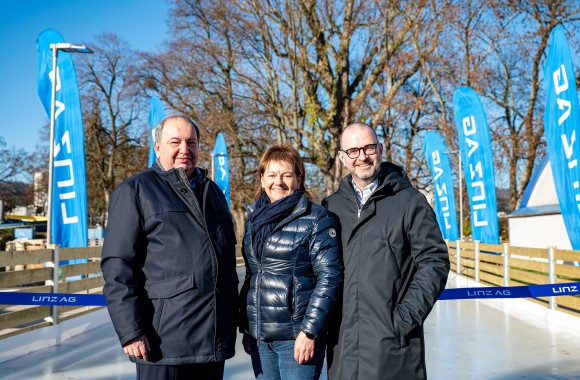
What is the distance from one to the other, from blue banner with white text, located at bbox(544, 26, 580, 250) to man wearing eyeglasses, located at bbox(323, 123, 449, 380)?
21.2 feet

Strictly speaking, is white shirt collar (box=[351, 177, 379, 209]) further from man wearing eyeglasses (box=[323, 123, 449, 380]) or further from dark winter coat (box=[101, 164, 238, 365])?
dark winter coat (box=[101, 164, 238, 365])

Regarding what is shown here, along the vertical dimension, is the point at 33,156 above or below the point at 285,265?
above

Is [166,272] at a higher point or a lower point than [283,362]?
higher

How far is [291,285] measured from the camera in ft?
8.66

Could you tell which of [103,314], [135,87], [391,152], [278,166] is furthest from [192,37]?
[278,166]

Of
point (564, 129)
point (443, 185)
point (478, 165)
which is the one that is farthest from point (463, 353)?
point (443, 185)

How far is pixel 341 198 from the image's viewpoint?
2875mm

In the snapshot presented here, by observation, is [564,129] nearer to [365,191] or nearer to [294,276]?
[365,191]

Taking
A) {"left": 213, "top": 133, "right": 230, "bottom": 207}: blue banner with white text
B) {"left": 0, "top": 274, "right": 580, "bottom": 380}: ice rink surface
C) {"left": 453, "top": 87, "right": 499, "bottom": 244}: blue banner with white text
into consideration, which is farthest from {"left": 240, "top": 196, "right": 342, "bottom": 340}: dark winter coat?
{"left": 213, "top": 133, "right": 230, "bottom": 207}: blue banner with white text

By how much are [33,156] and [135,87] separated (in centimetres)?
1294

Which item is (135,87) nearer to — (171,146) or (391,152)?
(391,152)

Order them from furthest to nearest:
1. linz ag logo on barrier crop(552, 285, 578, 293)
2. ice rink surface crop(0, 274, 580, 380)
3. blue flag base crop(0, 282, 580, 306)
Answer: ice rink surface crop(0, 274, 580, 380) < linz ag logo on barrier crop(552, 285, 578, 293) < blue flag base crop(0, 282, 580, 306)

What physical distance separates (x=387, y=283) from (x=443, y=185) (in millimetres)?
17327

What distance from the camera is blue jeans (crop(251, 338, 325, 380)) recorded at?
2641 mm
